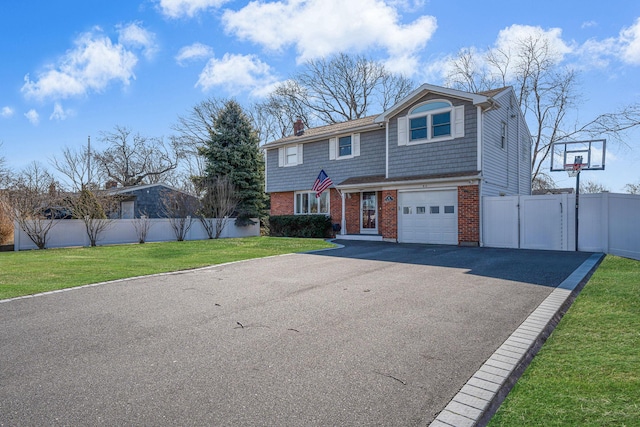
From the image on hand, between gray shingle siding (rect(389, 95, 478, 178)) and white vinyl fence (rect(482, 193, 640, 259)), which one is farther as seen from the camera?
gray shingle siding (rect(389, 95, 478, 178))

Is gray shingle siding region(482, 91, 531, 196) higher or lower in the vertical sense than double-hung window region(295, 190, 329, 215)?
higher

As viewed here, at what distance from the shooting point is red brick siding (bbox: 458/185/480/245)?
47.7 feet

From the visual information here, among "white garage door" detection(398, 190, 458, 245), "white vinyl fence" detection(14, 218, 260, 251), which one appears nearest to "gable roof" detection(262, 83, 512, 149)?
"white garage door" detection(398, 190, 458, 245)

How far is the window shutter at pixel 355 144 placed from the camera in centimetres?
1952

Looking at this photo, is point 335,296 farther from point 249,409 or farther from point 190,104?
point 190,104

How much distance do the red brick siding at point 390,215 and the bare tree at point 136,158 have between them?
29.1m

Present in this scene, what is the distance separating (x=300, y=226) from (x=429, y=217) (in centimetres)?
771

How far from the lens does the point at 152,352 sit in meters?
3.88

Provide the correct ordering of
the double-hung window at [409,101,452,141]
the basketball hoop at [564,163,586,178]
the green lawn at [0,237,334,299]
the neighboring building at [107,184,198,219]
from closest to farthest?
the green lawn at [0,237,334,299], the basketball hoop at [564,163,586,178], the double-hung window at [409,101,452,141], the neighboring building at [107,184,198,219]

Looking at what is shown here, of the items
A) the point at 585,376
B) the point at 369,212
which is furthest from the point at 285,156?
the point at 585,376

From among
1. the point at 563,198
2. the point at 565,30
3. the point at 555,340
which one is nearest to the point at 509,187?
the point at 563,198

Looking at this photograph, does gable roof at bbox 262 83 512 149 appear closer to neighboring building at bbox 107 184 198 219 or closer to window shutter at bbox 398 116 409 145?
window shutter at bbox 398 116 409 145

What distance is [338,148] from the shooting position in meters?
20.5

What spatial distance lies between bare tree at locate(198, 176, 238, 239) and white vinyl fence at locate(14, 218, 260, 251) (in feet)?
1.51
